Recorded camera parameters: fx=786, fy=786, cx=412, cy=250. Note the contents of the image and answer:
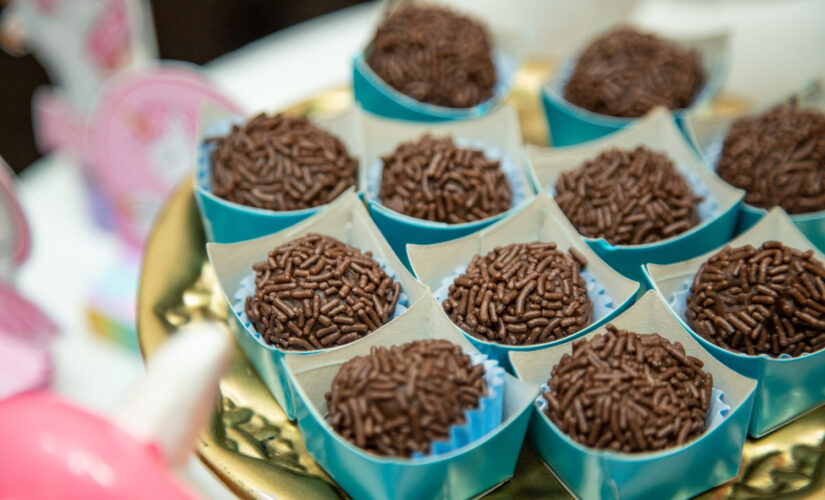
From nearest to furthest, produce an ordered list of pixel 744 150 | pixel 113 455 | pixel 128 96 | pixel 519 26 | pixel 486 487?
pixel 113 455 < pixel 486 487 < pixel 744 150 < pixel 128 96 < pixel 519 26

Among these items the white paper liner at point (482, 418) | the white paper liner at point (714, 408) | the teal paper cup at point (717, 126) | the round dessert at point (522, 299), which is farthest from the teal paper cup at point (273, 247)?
the teal paper cup at point (717, 126)

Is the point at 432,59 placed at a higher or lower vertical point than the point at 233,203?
higher

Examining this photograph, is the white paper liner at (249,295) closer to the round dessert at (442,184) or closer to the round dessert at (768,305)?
the round dessert at (442,184)

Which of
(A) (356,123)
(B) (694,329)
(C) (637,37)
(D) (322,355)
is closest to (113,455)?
(D) (322,355)

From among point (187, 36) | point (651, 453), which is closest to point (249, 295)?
point (651, 453)

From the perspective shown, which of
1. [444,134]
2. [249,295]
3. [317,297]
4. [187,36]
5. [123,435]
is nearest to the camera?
[123,435]

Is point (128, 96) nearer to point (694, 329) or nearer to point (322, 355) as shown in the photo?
point (322, 355)

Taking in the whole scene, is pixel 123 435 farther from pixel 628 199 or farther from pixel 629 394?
pixel 628 199
